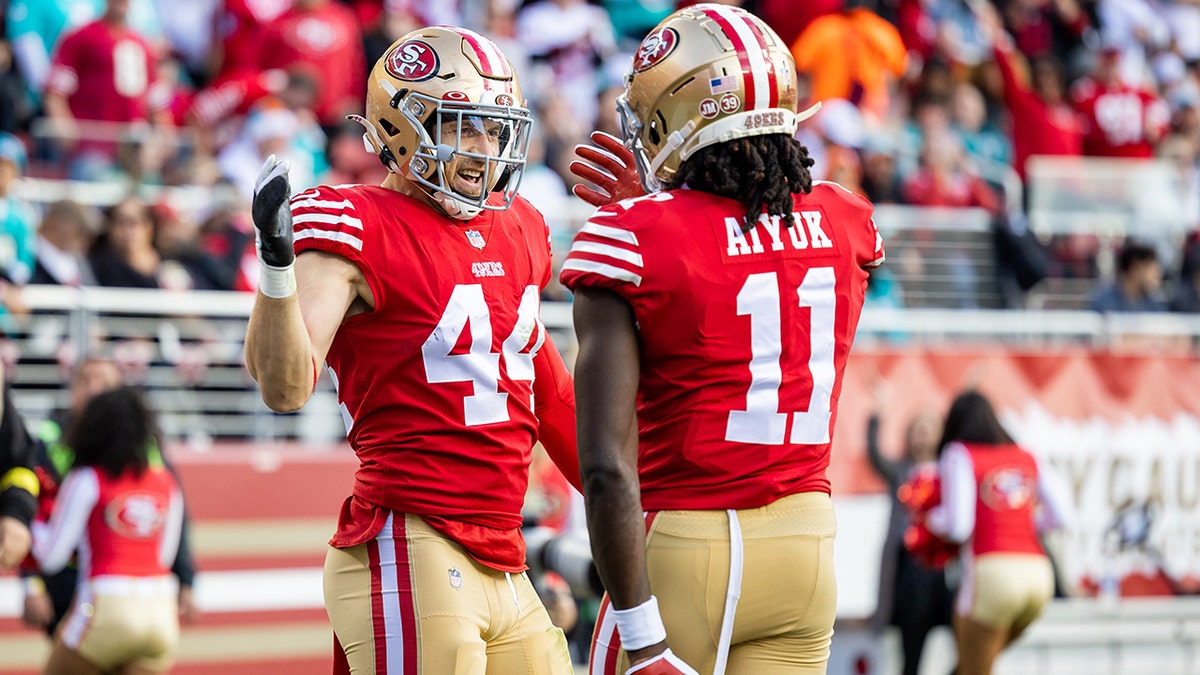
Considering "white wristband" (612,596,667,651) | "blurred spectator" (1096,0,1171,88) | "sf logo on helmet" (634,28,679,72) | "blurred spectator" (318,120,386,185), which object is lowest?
"white wristband" (612,596,667,651)

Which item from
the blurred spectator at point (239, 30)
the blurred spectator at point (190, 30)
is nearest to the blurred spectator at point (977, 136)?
the blurred spectator at point (239, 30)

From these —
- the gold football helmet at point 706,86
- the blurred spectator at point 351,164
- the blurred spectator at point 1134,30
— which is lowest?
the gold football helmet at point 706,86

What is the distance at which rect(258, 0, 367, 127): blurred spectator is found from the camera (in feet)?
33.8

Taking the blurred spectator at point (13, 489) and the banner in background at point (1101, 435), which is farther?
the banner in background at point (1101, 435)

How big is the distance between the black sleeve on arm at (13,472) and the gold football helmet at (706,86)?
104 inches

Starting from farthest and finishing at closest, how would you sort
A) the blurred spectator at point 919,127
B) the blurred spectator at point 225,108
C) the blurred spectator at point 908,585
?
1. the blurred spectator at point 919,127
2. the blurred spectator at point 225,108
3. the blurred spectator at point 908,585

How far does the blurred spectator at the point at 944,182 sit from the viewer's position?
450 inches

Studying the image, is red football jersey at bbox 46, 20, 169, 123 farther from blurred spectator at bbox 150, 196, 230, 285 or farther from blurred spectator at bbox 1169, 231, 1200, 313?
blurred spectator at bbox 1169, 231, 1200, 313

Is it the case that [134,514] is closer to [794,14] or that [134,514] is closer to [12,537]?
[12,537]

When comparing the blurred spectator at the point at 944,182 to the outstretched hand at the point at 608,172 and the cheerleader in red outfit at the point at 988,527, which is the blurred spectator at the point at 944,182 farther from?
the outstretched hand at the point at 608,172

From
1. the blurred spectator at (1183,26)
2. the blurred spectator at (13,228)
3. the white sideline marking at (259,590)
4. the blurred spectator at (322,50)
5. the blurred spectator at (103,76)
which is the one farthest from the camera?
the blurred spectator at (1183,26)

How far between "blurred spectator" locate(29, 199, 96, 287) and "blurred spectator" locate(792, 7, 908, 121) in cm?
547

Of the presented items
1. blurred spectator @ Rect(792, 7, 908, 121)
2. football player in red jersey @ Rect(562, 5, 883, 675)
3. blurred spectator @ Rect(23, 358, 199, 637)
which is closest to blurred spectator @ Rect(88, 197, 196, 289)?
blurred spectator @ Rect(23, 358, 199, 637)

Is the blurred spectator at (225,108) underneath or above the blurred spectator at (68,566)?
above
